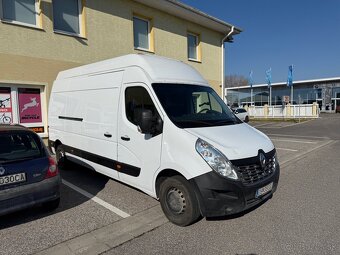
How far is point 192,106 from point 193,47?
11.1 m

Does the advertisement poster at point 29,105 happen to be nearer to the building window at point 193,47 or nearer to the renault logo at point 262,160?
the renault logo at point 262,160

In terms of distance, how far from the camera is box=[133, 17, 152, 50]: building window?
1151 centimetres

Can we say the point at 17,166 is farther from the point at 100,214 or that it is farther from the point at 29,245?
the point at 100,214

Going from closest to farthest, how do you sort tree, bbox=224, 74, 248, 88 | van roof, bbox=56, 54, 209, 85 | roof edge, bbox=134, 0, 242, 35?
van roof, bbox=56, 54, 209, 85 < roof edge, bbox=134, 0, 242, 35 < tree, bbox=224, 74, 248, 88

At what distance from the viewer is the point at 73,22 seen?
9.38m

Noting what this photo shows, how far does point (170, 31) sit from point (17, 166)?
1076 centimetres

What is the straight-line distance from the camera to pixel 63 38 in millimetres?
8969

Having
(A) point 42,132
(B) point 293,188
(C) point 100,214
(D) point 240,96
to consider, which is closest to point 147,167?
(C) point 100,214

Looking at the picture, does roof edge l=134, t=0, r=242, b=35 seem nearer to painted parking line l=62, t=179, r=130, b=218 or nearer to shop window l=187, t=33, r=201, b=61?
shop window l=187, t=33, r=201, b=61

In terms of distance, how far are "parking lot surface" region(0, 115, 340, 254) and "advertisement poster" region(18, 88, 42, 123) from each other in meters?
4.25

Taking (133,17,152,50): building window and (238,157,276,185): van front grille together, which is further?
(133,17,152,50): building window

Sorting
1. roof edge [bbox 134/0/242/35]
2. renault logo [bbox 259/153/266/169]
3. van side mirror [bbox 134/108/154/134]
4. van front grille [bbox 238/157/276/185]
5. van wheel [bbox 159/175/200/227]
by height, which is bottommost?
van wheel [bbox 159/175/200/227]

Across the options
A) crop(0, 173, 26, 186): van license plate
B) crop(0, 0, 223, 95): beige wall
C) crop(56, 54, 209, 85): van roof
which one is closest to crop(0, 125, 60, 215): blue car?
crop(0, 173, 26, 186): van license plate

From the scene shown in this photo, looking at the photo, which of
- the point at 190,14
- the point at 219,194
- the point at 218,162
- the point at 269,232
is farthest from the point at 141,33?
the point at 269,232
